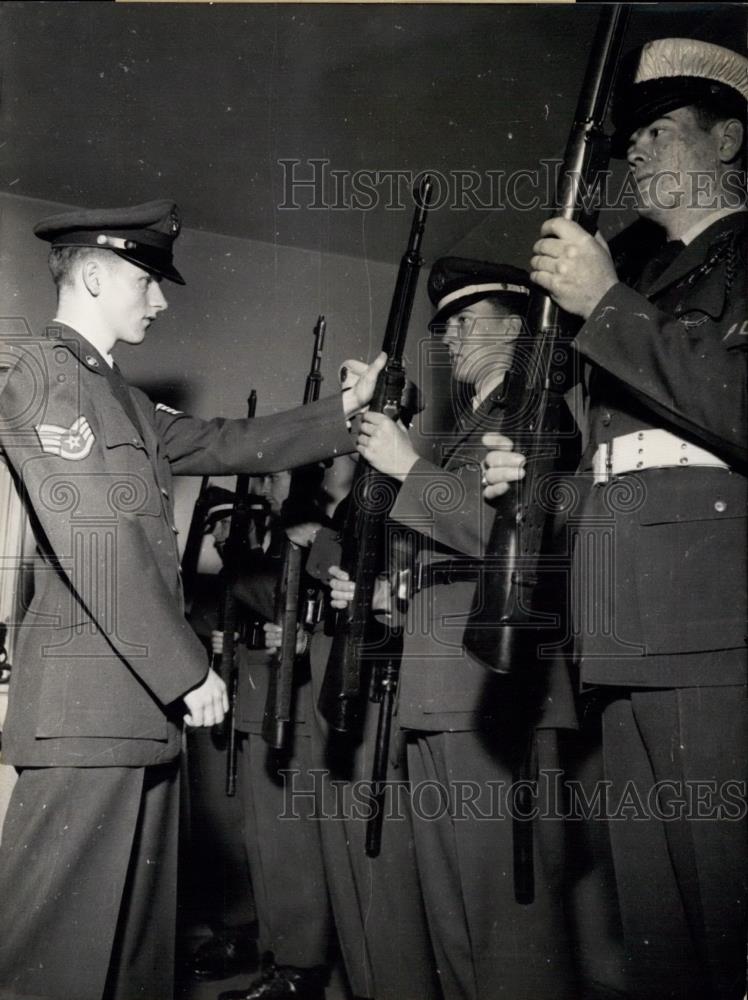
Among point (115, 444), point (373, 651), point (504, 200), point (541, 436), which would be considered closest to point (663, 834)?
point (541, 436)

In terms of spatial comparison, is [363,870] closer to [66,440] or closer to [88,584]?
[88,584]

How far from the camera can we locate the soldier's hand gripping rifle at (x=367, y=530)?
2.07 m

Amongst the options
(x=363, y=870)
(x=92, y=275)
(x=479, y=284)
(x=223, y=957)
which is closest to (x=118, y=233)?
(x=92, y=275)

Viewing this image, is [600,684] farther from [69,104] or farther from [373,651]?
[69,104]

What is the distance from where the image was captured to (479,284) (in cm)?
240

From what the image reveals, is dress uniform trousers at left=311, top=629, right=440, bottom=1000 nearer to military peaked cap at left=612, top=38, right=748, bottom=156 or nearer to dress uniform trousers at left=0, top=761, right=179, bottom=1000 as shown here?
dress uniform trousers at left=0, top=761, right=179, bottom=1000

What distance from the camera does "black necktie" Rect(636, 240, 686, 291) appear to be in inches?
60.9

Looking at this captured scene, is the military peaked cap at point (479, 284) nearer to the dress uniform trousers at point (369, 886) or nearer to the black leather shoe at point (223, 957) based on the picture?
the dress uniform trousers at point (369, 886)

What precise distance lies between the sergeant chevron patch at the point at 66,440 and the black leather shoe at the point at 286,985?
1583mm

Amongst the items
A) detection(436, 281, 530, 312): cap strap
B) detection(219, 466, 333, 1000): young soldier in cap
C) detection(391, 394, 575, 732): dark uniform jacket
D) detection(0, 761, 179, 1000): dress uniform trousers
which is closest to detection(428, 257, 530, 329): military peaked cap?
detection(436, 281, 530, 312): cap strap

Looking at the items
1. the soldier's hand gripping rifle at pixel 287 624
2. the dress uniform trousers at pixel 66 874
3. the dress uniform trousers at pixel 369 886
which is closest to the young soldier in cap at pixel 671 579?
the dress uniform trousers at pixel 66 874

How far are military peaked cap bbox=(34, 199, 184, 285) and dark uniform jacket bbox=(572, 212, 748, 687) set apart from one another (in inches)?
41.3

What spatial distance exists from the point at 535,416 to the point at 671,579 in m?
0.34

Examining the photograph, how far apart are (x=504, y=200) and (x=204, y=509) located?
63.5 inches
